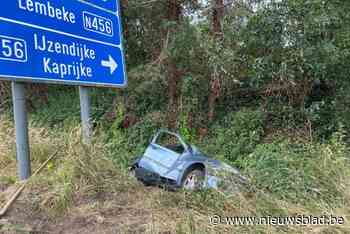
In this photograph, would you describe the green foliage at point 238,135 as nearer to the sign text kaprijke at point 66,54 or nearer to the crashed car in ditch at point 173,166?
the crashed car in ditch at point 173,166

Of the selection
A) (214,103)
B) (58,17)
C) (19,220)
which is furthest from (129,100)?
(19,220)

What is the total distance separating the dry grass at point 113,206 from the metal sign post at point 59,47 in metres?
0.39

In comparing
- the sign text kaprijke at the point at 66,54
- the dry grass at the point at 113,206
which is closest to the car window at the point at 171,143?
the dry grass at the point at 113,206

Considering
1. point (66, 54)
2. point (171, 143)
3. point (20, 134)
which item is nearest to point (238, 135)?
point (171, 143)

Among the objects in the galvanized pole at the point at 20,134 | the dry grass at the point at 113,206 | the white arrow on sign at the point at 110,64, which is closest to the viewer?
the dry grass at the point at 113,206

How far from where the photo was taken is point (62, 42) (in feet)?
9.92

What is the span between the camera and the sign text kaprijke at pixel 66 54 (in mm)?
2826

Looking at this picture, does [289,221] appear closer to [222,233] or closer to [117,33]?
[222,233]

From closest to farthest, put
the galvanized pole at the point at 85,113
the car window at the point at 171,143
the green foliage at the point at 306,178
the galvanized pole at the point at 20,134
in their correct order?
the green foliage at the point at 306,178 → the galvanized pole at the point at 20,134 → the galvanized pole at the point at 85,113 → the car window at the point at 171,143

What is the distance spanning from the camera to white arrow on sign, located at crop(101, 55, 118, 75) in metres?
3.52

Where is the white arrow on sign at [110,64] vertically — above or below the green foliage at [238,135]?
above

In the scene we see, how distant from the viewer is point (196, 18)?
7016 mm

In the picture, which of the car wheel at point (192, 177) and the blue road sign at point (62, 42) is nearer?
the blue road sign at point (62, 42)

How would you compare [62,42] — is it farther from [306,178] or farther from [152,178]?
[306,178]
